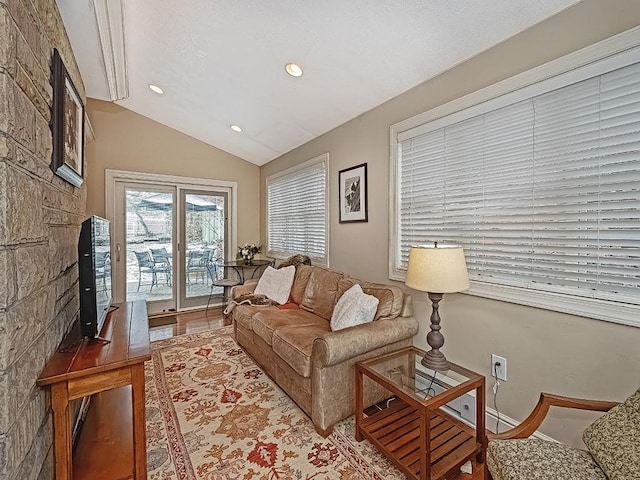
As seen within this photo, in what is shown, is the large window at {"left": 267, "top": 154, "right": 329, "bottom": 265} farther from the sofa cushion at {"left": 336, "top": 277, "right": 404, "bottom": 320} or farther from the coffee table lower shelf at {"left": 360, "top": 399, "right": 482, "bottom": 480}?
the coffee table lower shelf at {"left": 360, "top": 399, "right": 482, "bottom": 480}

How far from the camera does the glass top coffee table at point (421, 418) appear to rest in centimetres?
155

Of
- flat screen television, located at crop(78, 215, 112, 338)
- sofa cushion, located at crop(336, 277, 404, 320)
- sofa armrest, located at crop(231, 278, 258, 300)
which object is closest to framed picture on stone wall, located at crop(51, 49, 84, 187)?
flat screen television, located at crop(78, 215, 112, 338)

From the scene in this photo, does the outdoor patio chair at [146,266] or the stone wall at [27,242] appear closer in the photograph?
the stone wall at [27,242]

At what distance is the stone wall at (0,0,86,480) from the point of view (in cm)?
102

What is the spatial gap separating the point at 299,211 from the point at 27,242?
323 cm

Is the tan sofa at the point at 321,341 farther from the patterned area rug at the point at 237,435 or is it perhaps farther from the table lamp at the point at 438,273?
the table lamp at the point at 438,273

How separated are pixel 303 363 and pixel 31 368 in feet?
4.59

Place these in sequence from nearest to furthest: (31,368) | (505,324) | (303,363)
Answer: (31,368)
(505,324)
(303,363)

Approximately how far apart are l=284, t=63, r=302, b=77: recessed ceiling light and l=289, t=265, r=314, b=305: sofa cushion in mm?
1972

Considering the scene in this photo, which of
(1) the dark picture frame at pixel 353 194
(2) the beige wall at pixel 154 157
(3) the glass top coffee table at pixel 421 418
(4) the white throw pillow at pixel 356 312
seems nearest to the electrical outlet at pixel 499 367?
(3) the glass top coffee table at pixel 421 418

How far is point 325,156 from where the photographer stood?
364 centimetres

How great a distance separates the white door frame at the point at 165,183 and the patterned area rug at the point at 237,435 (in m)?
→ 2.57

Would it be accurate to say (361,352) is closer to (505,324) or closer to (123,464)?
(505,324)

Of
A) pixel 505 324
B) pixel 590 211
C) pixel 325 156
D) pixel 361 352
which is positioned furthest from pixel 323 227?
pixel 590 211
